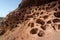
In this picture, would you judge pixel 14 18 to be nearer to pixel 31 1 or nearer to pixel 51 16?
pixel 31 1

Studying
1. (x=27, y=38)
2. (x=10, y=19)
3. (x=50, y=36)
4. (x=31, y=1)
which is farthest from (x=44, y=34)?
(x=10, y=19)

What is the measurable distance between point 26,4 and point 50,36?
6117 millimetres

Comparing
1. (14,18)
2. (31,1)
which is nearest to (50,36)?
(31,1)

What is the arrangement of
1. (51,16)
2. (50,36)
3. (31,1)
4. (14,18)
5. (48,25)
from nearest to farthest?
1. (50,36)
2. (48,25)
3. (51,16)
4. (31,1)
5. (14,18)

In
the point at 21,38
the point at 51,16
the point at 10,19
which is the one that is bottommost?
the point at 10,19

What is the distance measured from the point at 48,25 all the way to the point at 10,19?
6.67 meters

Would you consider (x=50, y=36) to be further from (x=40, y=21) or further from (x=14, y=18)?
(x=14, y=18)

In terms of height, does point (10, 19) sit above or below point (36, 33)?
below

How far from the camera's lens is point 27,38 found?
229 inches

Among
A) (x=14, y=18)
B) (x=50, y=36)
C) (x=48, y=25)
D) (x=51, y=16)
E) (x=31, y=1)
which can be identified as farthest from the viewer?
(x=14, y=18)

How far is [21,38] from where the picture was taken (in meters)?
6.09

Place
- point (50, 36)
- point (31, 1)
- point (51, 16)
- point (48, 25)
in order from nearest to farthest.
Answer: point (50, 36)
point (48, 25)
point (51, 16)
point (31, 1)

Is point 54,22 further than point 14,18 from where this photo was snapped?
No

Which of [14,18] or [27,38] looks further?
[14,18]
